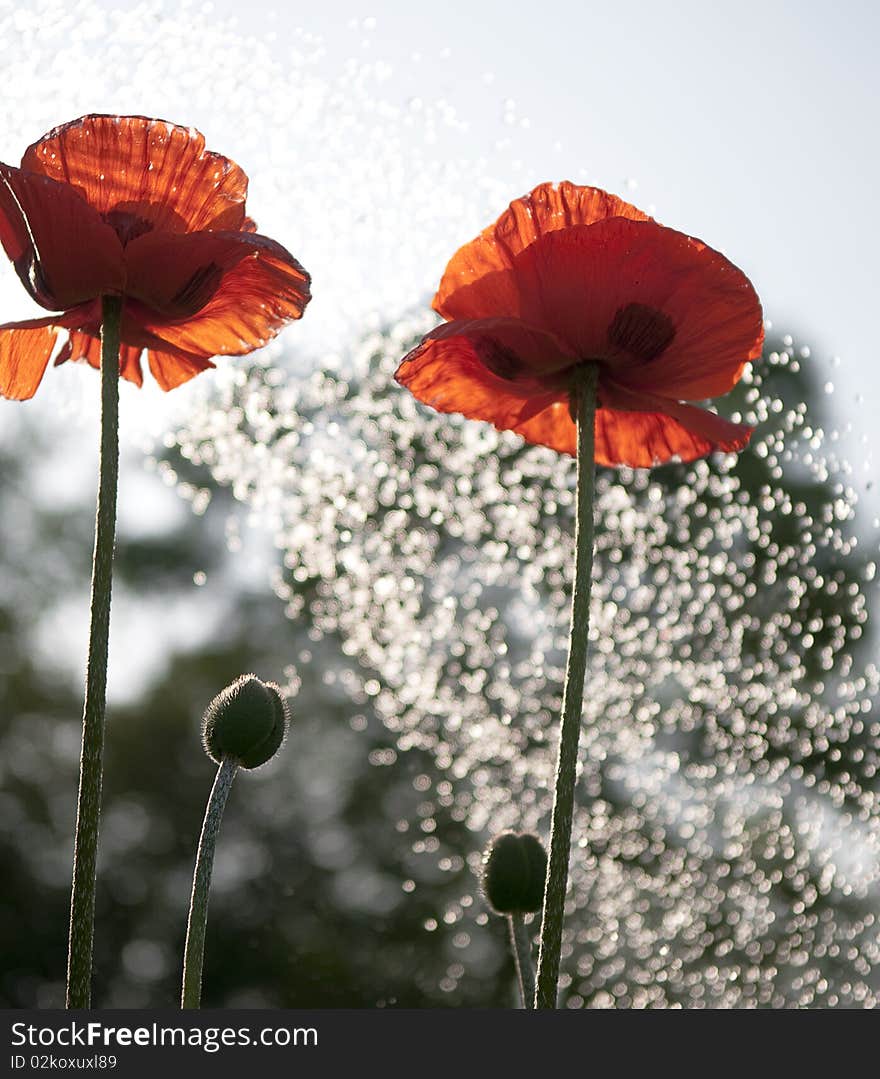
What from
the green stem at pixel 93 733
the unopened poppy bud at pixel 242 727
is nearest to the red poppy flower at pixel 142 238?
the green stem at pixel 93 733

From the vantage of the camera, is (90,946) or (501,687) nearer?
(90,946)

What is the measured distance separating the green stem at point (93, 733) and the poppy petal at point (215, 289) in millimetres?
107

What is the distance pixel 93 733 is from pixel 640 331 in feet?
1.21

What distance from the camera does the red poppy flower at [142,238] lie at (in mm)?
654

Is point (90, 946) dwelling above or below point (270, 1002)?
above

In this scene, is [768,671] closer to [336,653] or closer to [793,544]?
[793,544]

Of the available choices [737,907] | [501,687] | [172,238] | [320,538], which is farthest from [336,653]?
[172,238]

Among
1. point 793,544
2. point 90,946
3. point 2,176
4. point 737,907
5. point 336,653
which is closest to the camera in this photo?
point 90,946

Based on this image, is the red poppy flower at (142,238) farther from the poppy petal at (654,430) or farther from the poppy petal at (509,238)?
the poppy petal at (654,430)

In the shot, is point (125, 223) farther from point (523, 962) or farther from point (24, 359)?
point (523, 962)

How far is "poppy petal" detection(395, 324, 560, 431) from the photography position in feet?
2.50

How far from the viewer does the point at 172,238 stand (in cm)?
67

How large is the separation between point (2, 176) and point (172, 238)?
9 cm

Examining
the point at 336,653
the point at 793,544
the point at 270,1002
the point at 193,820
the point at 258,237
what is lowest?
the point at 270,1002
